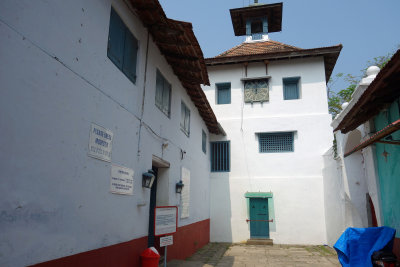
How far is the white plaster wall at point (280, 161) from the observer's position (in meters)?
12.4

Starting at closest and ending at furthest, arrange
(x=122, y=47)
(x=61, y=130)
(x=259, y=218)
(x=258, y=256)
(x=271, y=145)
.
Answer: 1. (x=61, y=130)
2. (x=122, y=47)
3. (x=258, y=256)
4. (x=259, y=218)
5. (x=271, y=145)

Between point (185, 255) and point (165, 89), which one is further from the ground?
point (165, 89)

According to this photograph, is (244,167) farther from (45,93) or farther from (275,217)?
(45,93)

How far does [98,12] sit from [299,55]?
35.0 feet

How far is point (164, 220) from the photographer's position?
5.67 metres

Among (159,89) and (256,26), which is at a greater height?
(256,26)

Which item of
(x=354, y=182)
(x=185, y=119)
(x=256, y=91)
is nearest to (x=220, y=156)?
(x=256, y=91)

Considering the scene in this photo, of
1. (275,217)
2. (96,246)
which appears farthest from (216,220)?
(96,246)

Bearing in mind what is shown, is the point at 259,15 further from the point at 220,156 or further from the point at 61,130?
the point at 61,130

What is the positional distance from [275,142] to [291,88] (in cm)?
251

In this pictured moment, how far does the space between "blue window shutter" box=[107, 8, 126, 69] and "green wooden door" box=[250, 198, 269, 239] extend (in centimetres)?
935

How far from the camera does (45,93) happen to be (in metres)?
3.18

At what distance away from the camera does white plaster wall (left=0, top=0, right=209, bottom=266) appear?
2738 millimetres

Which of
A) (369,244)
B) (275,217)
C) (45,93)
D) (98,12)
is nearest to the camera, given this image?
(45,93)
